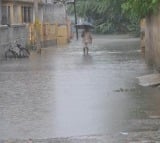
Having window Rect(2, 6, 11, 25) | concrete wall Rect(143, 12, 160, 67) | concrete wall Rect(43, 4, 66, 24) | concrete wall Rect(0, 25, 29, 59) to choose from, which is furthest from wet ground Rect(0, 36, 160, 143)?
concrete wall Rect(43, 4, 66, 24)

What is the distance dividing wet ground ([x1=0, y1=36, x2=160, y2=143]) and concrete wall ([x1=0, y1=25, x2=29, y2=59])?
10.2 m

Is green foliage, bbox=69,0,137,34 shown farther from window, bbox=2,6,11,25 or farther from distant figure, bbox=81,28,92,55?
distant figure, bbox=81,28,92,55

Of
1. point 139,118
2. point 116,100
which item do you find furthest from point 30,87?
point 139,118

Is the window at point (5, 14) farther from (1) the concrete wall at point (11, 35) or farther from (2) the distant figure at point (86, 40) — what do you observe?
(2) the distant figure at point (86, 40)

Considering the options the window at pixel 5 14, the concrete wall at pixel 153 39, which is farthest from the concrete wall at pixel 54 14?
the concrete wall at pixel 153 39

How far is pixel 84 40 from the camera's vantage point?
36250 mm

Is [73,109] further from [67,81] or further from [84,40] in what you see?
[84,40]

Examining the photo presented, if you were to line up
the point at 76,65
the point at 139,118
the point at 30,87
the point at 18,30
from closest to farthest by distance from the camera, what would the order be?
the point at 139,118 → the point at 30,87 → the point at 76,65 → the point at 18,30

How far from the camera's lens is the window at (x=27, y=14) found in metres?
52.5

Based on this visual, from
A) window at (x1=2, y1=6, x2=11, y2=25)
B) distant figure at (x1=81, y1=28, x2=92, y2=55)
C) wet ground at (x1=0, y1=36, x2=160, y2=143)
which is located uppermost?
window at (x1=2, y1=6, x2=11, y2=25)

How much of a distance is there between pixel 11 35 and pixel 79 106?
23.9m

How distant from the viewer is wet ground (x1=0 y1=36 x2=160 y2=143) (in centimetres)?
1066

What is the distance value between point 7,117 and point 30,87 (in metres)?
5.92

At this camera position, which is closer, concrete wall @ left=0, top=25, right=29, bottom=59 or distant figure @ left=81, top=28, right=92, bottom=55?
concrete wall @ left=0, top=25, right=29, bottom=59
